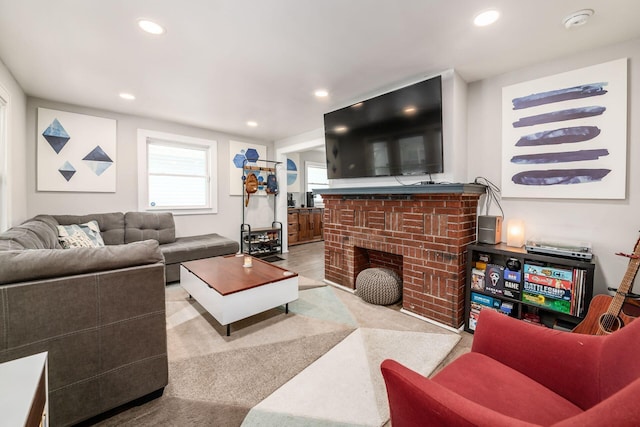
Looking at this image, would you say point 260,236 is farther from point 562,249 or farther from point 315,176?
point 562,249

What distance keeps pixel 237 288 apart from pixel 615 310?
2.59 m

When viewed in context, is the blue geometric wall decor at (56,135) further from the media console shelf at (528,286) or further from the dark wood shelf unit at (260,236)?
the media console shelf at (528,286)

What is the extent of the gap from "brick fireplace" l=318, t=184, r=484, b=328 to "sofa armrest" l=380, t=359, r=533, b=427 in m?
1.69

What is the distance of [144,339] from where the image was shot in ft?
4.73

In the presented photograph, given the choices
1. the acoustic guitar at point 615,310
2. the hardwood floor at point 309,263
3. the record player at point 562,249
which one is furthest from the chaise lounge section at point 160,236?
the acoustic guitar at point 615,310

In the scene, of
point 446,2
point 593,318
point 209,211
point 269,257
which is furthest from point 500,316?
point 209,211

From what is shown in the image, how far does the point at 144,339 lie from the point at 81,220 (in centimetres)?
292

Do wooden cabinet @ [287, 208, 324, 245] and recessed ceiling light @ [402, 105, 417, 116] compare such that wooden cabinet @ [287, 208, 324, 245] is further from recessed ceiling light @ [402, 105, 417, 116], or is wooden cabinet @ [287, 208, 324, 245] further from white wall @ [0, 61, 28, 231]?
white wall @ [0, 61, 28, 231]

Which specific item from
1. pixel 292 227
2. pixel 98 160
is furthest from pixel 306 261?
pixel 98 160

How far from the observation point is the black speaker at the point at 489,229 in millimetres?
2344

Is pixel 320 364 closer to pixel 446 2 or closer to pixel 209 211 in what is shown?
pixel 446 2

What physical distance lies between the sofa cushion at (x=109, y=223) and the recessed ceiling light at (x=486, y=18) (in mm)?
4527

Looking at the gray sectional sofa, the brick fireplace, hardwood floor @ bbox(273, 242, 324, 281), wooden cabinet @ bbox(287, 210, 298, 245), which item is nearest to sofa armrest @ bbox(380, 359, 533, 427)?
the gray sectional sofa

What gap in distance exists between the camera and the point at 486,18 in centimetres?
175
